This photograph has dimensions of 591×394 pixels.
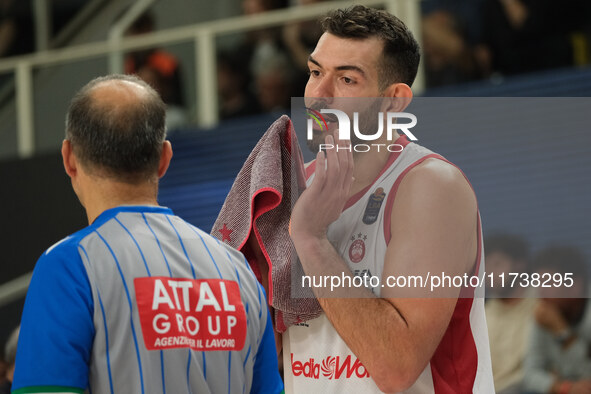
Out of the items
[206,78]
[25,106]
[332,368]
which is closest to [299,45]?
[206,78]

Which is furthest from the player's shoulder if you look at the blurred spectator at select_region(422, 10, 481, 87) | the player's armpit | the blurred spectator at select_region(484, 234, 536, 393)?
the blurred spectator at select_region(422, 10, 481, 87)

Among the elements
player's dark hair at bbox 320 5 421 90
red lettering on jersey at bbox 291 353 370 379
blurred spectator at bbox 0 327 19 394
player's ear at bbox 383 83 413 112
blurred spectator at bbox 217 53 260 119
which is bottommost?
blurred spectator at bbox 0 327 19 394

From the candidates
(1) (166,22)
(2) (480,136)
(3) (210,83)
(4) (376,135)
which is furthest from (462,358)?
(1) (166,22)

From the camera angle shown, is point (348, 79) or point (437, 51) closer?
point (348, 79)

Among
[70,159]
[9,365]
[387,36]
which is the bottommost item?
[9,365]

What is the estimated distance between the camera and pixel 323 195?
2.01 meters

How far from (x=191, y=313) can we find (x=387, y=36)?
0.83 metres

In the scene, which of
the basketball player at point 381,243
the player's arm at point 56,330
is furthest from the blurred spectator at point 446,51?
the player's arm at point 56,330

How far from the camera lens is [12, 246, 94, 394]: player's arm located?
1.50m

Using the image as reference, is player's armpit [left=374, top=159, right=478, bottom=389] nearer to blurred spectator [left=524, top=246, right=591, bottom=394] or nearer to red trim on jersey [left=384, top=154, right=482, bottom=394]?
red trim on jersey [left=384, top=154, right=482, bottom=394]

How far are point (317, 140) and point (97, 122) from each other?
579mm

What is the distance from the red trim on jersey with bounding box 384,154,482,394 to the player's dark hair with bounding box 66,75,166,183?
1.96 ft

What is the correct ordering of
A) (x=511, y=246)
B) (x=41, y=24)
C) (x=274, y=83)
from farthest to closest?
(x=41, y=24) → (x=274, y=83) → (x=511, y=246)

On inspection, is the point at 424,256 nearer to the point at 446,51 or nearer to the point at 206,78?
the point at 446,51
